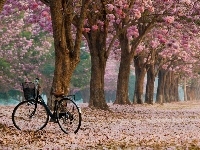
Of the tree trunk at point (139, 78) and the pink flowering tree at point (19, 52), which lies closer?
the tree trunk at point (139, 78)

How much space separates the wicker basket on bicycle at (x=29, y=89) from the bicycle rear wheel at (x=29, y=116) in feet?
0.49

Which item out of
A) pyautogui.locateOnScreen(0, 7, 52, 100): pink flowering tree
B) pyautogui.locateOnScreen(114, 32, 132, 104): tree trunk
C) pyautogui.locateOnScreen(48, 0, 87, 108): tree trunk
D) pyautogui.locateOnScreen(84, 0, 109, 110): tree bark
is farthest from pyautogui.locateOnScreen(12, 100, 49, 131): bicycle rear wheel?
pyautogui.locateOnScreen(0, 7, 52, 100): pink flowering tree

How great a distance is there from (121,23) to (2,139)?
22.9 meters

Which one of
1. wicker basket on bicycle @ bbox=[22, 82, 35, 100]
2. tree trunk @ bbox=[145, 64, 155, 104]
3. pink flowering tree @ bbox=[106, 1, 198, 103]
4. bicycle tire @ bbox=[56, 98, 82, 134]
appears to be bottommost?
bicycle tire @ bbox=[56, 98, 82, 134]

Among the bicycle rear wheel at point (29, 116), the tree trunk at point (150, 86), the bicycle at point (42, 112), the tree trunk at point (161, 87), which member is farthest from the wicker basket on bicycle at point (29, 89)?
the tree trunk at point (161, 87)

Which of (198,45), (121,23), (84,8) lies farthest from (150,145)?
(198,45)

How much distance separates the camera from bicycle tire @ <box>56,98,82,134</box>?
15.2 metres

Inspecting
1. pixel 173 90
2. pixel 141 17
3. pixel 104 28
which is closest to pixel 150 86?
pixel 141 17

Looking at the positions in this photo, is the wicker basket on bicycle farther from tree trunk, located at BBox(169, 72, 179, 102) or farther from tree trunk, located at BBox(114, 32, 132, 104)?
tree trunk, located at BBox(169, 72, 179, 102)

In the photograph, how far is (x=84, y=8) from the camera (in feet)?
75.5

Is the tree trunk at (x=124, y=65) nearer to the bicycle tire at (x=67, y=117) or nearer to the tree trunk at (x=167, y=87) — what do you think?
the bicycle tire at (x=67, y=117)

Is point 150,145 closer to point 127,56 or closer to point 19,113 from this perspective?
point 19,113

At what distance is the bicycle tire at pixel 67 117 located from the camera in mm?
15195

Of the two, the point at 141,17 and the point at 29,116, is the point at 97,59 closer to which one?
the point at 141,17
